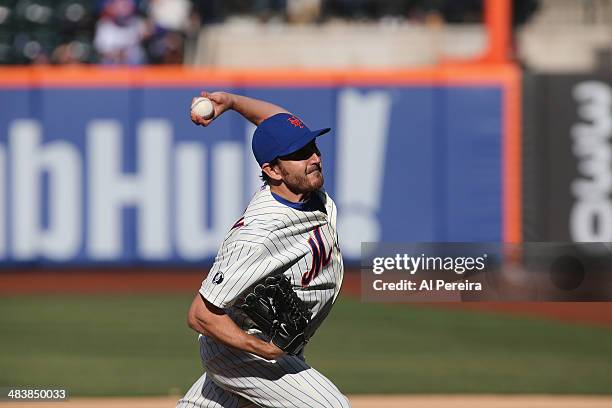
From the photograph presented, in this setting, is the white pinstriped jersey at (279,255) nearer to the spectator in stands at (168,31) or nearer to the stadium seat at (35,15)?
the spectator in stands at (168,31)

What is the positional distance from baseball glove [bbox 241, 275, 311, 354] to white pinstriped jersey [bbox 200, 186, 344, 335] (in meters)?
0.04

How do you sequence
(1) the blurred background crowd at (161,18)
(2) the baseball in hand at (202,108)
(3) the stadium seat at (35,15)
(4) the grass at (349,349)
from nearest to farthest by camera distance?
(2) the baseball in hand at (202,108) < (4) the grass at (349,349) < (1) the blurred background crowd at (161,18) < (3) the stadium seat at (35,15)

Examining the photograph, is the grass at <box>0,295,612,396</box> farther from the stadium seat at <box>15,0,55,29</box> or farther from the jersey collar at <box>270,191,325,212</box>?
the stadium seat at <box>15,0,55,29</box>

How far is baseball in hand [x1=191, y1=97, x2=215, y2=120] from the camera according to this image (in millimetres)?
4951

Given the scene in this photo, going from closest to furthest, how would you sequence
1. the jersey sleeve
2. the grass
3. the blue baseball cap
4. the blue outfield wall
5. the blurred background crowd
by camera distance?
the jersey sleeve < the blue baseball cap < the grass < the blue outfield wall < the blurred background crowd

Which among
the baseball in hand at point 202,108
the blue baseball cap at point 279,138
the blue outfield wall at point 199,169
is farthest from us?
the blue outfield wall at point 199,169

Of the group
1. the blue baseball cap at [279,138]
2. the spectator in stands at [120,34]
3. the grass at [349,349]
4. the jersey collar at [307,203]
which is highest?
the spectator in stands at [120,34]

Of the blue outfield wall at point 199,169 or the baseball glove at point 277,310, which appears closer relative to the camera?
the baseball glove at point 277,310

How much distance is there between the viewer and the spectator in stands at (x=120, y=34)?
15.5 meters

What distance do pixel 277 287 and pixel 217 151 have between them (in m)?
9.43

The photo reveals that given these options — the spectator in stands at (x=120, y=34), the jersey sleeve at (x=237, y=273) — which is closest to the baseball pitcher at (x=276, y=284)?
the jersey sleeve at (x=237, y=273)

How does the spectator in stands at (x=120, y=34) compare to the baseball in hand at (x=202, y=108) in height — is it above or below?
above

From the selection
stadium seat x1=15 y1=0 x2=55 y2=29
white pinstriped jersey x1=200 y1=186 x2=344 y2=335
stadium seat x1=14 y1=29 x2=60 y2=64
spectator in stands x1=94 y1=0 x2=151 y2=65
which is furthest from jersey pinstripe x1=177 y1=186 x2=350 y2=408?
stadium seat x1=15 y1=0 x2=55 y2=29

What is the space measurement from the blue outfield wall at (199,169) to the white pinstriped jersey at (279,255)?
8.76 m
